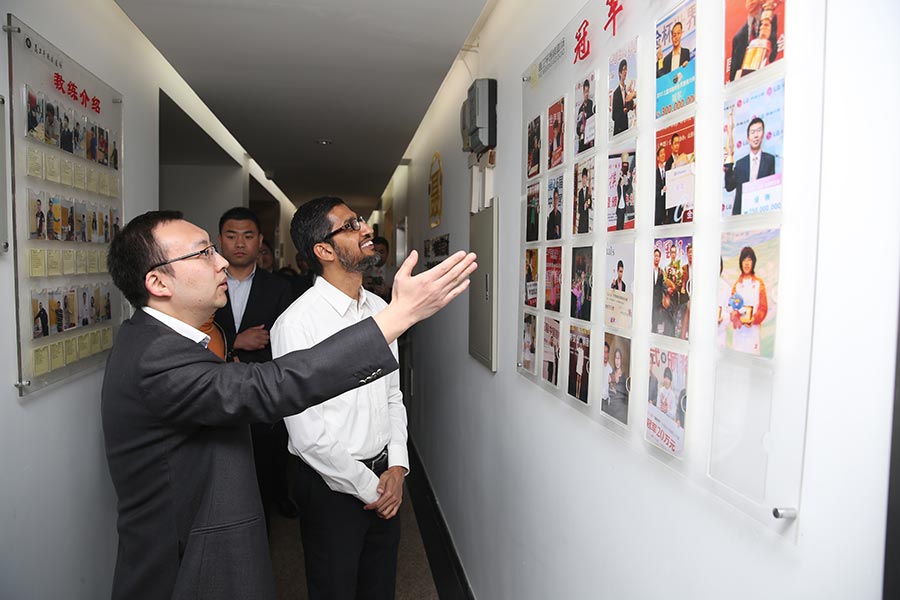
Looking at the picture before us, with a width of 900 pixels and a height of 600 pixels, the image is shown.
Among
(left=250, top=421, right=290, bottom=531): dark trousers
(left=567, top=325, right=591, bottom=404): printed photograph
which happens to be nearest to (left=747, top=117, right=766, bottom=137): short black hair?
(left=567, top=325, right=591, bottom=404): printed photograph

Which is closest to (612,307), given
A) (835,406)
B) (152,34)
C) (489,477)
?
(835,406)

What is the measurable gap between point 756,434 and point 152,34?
2.47 meters

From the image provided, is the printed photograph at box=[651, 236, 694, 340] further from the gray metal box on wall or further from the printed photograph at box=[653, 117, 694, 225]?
the gray metal box on wall

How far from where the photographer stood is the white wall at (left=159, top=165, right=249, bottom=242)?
536 cm

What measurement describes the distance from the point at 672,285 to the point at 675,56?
0.42m

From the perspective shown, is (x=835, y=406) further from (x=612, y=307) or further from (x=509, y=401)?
(x=509, y=401)

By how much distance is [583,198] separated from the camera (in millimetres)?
1413

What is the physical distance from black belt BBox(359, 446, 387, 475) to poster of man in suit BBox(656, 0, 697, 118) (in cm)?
139

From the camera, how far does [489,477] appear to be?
245 centimetres

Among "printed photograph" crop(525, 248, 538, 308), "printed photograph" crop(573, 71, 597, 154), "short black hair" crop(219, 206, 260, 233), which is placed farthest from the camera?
"short black hair" crop(219, 206, 260, 233)

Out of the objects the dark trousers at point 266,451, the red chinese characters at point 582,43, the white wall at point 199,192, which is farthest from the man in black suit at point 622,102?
the white wall at point 199,192

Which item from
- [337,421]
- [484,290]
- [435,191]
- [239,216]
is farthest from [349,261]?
[435,191]

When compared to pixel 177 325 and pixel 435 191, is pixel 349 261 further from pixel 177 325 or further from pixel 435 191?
pixel 435 191

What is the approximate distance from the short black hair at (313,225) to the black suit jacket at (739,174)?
4.44 feet
